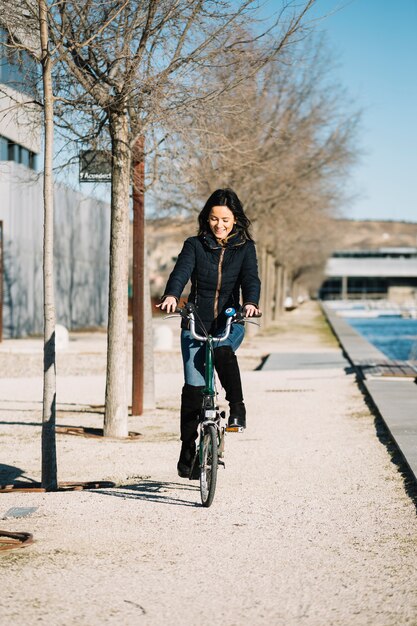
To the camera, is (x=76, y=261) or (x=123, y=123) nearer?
(x=123, y=123)

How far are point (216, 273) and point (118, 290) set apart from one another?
4.11 meters

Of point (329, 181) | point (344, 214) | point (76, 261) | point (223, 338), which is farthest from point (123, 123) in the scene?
point (76, 261)

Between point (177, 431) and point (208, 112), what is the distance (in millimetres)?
3435

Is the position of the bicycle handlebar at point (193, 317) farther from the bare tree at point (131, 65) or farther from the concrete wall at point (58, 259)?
the concrete wall at point (58, 259)

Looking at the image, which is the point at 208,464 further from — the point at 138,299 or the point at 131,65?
the point at 138,299

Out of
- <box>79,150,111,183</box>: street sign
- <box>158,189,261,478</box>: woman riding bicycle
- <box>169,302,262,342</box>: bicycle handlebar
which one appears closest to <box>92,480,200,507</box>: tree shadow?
<box>158,189,261,478</box>: woman riding bicycle

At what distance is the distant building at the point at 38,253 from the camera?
1271 inches

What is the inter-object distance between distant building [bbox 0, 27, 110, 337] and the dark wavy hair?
42.5 feet

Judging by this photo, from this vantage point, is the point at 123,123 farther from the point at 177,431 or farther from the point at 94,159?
the point at 177,431

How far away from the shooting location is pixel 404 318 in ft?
236

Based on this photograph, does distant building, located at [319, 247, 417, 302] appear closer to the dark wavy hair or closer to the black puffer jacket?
the dark wavy hair

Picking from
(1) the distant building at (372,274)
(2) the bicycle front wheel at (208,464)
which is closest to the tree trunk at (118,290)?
(2) the bicycle front wheel at (208,464)

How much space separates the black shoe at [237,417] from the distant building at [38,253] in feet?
43.9

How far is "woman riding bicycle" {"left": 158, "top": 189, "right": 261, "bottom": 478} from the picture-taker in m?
6.82
